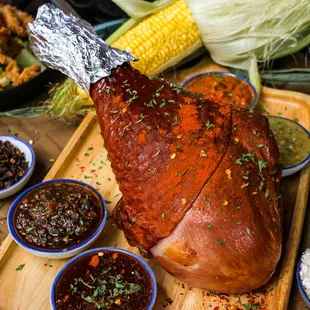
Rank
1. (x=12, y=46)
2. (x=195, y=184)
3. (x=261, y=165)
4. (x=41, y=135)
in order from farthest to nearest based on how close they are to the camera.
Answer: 1. (x=12, y=46)
2. (x=41, y=135)
3. (x=261, y=165)
4. (x=195, y=184)

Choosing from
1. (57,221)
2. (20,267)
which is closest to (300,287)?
(57,221)

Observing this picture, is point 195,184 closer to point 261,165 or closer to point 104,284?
point 261,165

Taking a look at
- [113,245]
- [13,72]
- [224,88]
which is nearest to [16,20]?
[13,72]

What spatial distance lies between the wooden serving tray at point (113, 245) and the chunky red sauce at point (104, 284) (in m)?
0.18

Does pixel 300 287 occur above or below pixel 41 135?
below

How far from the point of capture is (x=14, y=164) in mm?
2893

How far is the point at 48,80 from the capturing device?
3.56 metres

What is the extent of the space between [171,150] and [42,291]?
92 cm

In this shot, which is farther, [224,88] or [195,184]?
[224,88]

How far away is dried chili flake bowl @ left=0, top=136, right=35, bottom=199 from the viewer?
279 centimetres

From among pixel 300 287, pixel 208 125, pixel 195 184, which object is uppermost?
pixel 208 125

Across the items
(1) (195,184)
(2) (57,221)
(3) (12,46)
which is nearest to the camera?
(1) (195,184)

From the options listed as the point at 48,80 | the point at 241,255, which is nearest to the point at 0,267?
the point at 241,255

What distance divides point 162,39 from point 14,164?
1366mm
